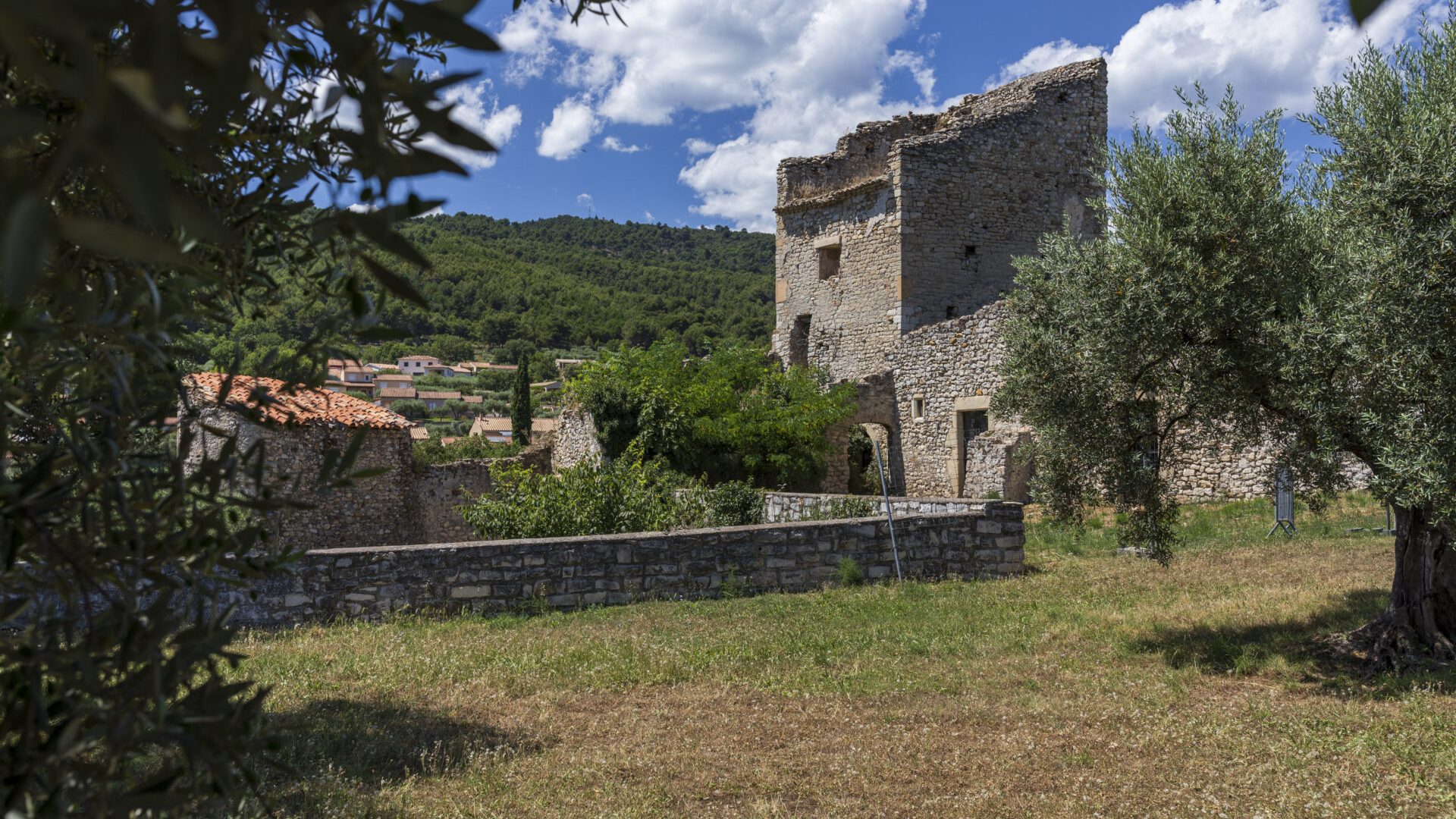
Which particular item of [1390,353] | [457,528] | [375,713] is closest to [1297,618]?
[1390,353]

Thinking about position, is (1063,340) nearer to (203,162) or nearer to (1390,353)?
(1390,353)

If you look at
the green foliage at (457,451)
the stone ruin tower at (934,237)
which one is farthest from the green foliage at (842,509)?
the green foliage at (457,451)

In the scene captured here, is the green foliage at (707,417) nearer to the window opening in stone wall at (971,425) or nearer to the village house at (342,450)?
the window opening in stone wall at (971,425)

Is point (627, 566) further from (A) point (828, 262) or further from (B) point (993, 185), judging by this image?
(A) point (828, 262)

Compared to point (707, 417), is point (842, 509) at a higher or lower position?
lower

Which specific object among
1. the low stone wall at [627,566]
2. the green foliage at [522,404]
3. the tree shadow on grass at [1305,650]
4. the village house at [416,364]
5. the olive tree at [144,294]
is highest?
the village house at [416,364]

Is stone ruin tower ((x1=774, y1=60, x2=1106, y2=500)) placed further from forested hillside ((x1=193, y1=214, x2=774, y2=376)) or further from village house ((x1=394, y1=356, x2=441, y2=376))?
village house ((x1=394, y1=356, x2=441, y2=376))

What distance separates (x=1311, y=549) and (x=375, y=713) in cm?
926

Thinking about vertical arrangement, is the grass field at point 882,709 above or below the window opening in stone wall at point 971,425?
below

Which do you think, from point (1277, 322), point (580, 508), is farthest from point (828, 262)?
point (1277, 322)

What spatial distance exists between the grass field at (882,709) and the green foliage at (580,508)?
2.29 meters

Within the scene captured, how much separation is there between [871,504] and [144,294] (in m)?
10.2

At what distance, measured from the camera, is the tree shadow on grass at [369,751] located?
13.2 feet

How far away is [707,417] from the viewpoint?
1575cm
